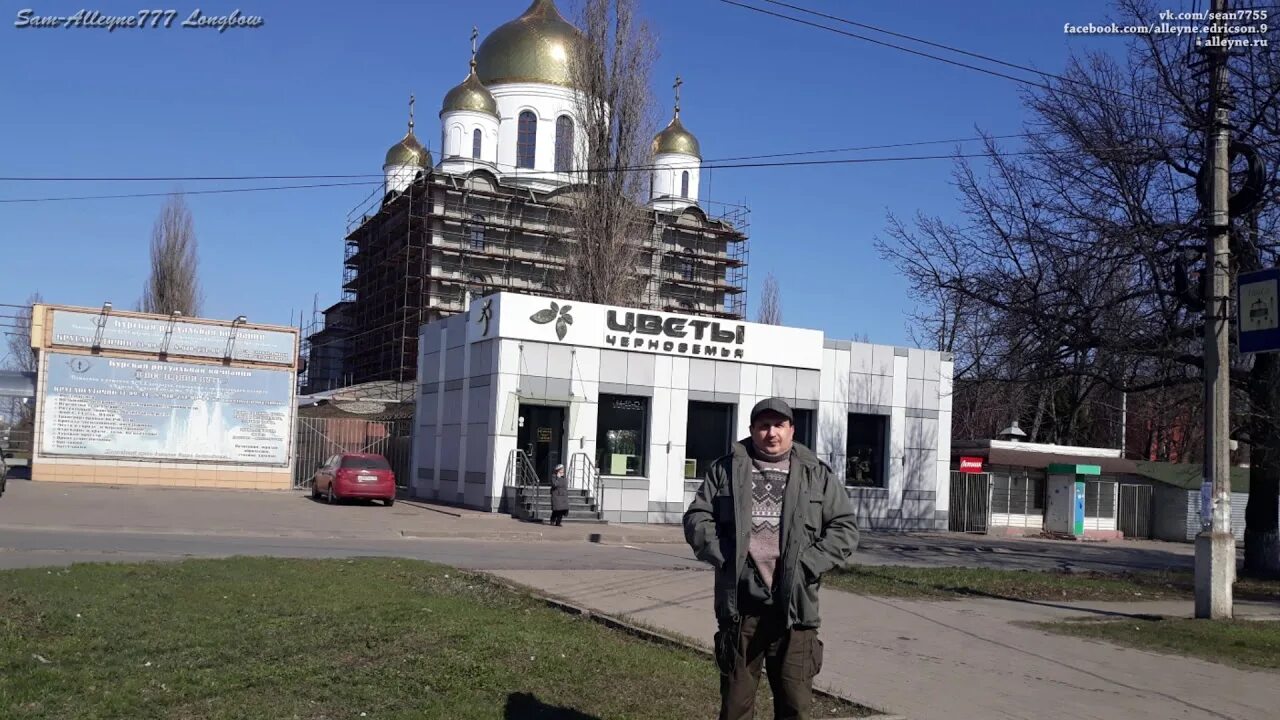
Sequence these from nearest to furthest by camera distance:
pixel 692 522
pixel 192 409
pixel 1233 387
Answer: pixel 692 522, pixel 1233 387, pixel 192 409

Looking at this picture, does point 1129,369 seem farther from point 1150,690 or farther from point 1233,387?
point 1150,690

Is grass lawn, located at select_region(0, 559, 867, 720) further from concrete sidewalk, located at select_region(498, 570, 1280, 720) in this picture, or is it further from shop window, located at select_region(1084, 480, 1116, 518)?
shop window, located at select_region(1084, 480, 1116, 518)

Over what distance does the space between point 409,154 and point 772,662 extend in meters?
65.4

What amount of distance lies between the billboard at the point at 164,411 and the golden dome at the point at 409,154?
3058cm

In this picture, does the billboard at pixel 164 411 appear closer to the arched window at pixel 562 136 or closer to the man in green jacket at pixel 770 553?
the arched window at pixel 562 136

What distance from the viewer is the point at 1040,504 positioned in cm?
3872

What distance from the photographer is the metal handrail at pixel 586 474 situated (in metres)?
31.5

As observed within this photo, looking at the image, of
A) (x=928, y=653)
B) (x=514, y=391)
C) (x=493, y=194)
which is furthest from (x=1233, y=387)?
(x=493, y=194)

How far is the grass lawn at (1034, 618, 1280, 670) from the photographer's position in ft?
37.9

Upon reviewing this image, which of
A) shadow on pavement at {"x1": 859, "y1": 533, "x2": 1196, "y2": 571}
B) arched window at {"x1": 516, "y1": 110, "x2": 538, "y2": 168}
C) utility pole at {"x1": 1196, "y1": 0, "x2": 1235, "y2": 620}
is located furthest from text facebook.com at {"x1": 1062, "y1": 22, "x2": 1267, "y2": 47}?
arched window at {"x1": 516, "y1": 110, "x2": 538, "y2": 168}

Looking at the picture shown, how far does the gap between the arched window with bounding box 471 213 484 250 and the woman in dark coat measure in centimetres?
3129

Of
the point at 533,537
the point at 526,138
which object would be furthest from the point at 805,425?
the point at 526,138

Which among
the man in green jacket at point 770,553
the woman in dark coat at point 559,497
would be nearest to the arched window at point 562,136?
the woman in dark coat at point 559,497

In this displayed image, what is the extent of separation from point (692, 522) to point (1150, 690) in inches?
227
